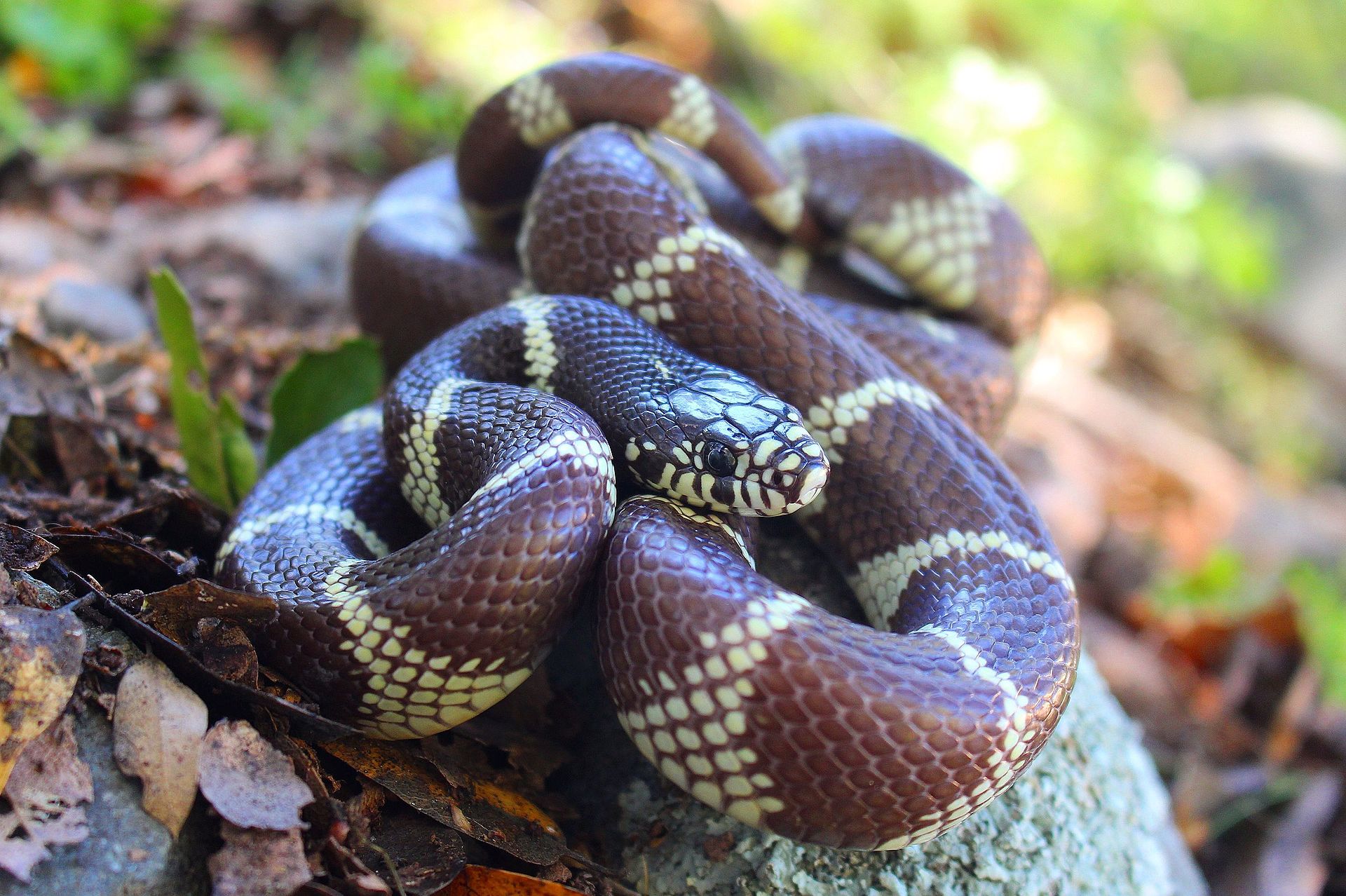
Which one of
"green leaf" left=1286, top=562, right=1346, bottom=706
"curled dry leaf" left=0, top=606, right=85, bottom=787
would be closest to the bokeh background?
"green leaf" left=1286, top=562, right=1346, bottom=706

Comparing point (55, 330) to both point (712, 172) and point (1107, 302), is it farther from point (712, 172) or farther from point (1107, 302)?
point (1107, 302)

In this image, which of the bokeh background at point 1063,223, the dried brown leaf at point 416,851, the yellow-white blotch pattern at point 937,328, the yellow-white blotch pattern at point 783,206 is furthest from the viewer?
the bokeh background at point 1063,223

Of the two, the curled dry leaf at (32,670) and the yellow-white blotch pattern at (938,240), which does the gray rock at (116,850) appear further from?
the yellow-white blotch pattern at (938,240)

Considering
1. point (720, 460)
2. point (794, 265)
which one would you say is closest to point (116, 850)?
point (720, 460)

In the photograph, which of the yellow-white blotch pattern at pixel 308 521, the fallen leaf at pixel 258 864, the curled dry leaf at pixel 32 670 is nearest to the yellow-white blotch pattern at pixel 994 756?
the fallen leaf at pixel 258 864

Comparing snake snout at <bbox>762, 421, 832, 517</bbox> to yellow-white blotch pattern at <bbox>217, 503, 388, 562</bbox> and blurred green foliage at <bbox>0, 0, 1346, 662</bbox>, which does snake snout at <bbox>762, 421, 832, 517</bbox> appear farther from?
blurred green foliage at <bbox>0, 0, 1346, 662</bbox>

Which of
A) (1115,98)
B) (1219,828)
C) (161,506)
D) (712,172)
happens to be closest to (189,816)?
(161,506)
